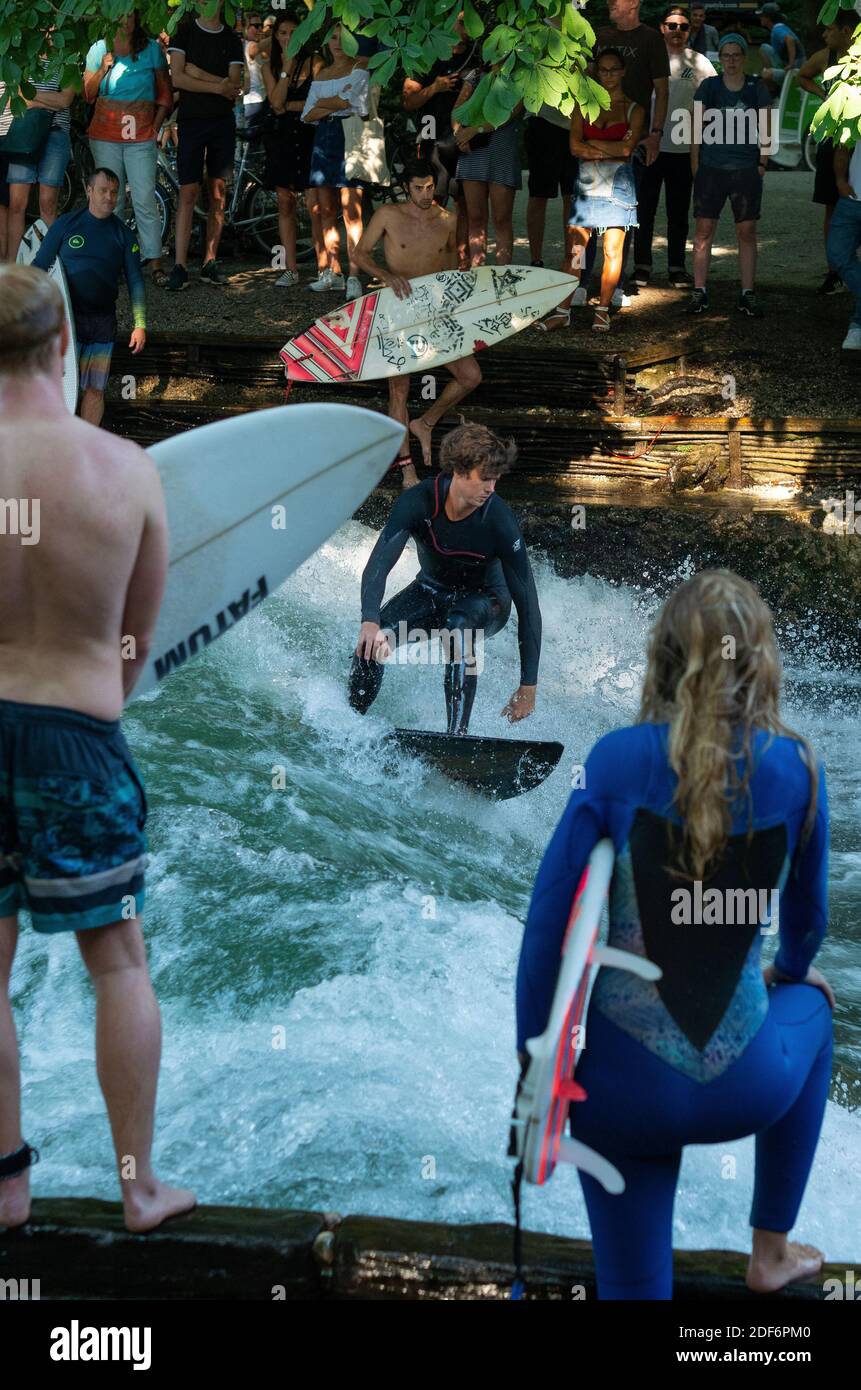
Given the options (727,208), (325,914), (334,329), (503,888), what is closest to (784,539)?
(334,329)

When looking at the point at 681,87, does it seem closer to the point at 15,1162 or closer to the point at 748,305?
the point at 748,305

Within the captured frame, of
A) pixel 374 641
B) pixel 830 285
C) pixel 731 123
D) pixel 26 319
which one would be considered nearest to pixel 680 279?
pixel 830 285

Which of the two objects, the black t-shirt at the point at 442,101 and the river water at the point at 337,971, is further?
the black t-shirt at the point at 442,101

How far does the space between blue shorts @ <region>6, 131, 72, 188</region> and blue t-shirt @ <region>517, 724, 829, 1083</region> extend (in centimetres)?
796

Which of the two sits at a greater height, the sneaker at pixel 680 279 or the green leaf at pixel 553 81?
the green leaf at pixel 553 81

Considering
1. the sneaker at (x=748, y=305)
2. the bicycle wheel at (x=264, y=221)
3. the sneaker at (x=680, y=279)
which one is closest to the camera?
the sneaker at (x=748, y=305)

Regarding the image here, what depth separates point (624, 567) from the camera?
785 cm

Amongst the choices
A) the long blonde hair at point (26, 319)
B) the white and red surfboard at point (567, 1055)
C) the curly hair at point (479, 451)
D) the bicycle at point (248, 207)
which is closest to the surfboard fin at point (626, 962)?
the white and red surfboard at point (567, 1055)

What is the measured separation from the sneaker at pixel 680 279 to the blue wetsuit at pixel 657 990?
320 inches

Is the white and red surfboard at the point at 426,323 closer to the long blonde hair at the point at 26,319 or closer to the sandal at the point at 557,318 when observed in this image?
the sandal at the point at 557,318

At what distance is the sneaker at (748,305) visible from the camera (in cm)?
920

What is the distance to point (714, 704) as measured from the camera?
2.17 metres
